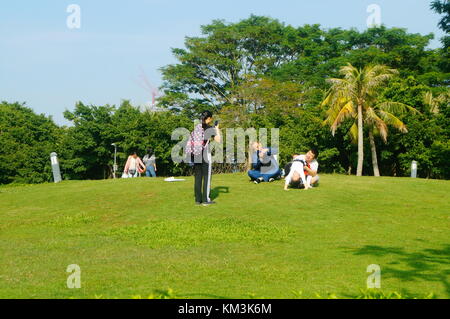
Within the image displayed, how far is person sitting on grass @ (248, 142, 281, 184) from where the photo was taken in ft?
65.0

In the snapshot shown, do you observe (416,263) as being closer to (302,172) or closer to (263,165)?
(302,172)

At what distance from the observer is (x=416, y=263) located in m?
8.52

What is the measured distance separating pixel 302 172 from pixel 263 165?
2.59 m

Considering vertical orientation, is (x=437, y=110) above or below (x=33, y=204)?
above

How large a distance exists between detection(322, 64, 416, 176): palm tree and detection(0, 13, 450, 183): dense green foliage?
2128mm

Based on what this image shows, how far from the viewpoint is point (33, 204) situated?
16.8 metres

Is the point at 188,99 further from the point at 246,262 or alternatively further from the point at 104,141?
the point at 246,262

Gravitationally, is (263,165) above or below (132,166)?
above

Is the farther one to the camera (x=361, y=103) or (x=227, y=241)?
(x=361, y=103)

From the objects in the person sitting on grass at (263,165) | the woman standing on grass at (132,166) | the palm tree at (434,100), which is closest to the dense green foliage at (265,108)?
the palm tree at (434,100)

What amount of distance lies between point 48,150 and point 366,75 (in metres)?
35.9

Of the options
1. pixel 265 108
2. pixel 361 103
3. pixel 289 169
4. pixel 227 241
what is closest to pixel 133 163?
pixel 289 169

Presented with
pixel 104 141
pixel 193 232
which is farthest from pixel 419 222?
pixel 104 141
